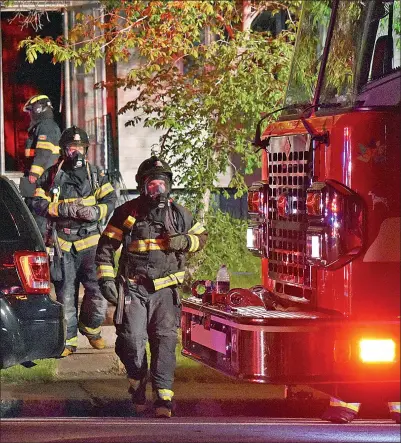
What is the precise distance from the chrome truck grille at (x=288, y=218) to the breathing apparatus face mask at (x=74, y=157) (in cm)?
310

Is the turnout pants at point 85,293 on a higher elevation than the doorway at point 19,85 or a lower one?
lower

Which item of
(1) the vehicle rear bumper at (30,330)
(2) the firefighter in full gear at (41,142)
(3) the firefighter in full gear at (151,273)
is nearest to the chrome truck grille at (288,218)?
(3) the firefighter in full gear at (151,273)

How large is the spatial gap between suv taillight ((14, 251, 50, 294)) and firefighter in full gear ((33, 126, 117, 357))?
251 cm

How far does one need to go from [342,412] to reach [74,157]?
371 cm

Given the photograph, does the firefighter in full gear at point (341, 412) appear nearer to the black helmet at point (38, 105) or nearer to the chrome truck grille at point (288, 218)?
the chrome truck grille at point (288, 218)

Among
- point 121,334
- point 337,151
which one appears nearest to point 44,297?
point 121,334

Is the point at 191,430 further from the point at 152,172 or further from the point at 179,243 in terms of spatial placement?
the point at 152,172

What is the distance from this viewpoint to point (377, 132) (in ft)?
21.5

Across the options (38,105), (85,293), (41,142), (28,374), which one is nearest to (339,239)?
(28,374)

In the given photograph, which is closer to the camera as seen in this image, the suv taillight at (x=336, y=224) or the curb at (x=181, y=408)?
the suv taillight at (x=336, y=224)

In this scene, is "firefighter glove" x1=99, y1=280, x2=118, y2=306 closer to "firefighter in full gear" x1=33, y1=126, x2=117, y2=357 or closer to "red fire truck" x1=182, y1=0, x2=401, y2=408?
"red fire truck" x1=182, y1=0, x2=401, y2=408

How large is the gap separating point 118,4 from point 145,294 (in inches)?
214

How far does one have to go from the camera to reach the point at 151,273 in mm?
8570

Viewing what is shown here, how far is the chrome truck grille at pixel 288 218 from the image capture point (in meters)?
7.11
